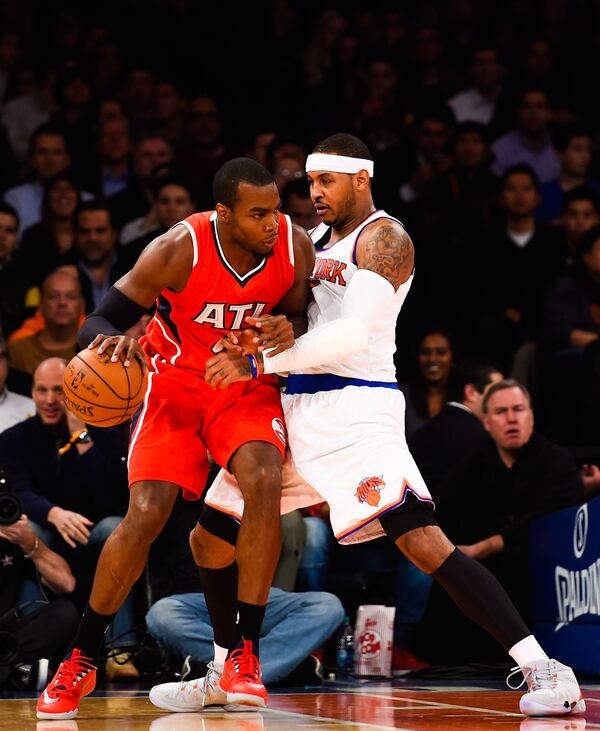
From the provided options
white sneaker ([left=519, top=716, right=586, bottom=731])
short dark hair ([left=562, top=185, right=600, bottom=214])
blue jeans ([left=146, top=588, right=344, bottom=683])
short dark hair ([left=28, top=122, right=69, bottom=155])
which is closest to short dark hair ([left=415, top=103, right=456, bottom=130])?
short dark hair ([left=562, top=185, right=600, bottom=214])

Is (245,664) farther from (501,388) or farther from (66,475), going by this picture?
(501,388)

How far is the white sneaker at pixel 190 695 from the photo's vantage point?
184 inches

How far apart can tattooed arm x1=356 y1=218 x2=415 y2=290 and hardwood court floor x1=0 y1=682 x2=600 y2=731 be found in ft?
4.84

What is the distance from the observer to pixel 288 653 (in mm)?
6117

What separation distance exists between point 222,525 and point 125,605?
2.16 m

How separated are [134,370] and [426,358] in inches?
167

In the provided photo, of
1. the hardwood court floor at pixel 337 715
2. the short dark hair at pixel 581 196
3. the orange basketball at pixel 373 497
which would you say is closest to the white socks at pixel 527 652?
the hardwood court floor at pixel 337 715

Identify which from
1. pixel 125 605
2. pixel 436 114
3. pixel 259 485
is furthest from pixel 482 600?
pixel 436 114

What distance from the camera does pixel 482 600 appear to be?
4.30 m

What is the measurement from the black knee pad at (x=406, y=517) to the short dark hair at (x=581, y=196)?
213 inches

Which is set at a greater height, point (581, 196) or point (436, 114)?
point (436, 114)

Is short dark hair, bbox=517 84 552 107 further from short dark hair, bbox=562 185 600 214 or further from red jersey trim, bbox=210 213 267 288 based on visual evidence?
red jersey trim, bbox=210 213 267 288

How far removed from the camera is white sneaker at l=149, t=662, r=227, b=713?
4.66 meters

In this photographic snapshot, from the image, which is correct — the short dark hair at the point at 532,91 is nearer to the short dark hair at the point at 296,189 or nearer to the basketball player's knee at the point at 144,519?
the short dark hair at the point at 296,189
